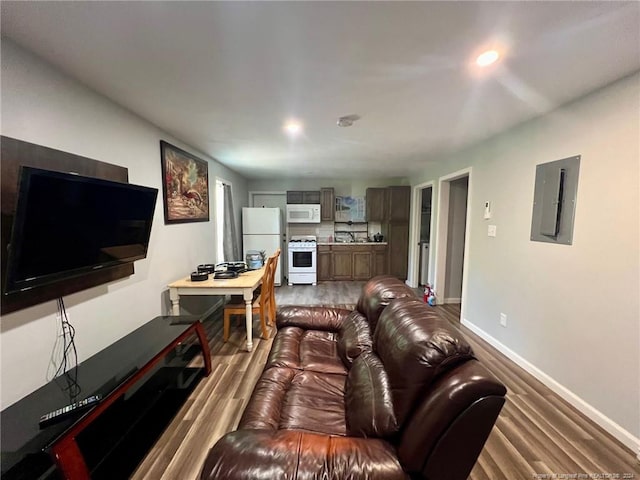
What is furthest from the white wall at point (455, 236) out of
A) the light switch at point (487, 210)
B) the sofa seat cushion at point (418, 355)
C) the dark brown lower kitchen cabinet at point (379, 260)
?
the sofa seat cushion at point (418, 355)

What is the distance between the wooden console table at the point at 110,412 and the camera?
110 centimetres

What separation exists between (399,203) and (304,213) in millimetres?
2068

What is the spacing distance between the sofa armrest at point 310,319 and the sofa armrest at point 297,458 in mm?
1268

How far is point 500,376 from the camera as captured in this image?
2352 mm

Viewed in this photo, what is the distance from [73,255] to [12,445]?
2.88 feet

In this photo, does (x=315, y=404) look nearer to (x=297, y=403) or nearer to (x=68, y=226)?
(x=297, y=403)

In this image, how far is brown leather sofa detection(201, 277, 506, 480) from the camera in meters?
0.87

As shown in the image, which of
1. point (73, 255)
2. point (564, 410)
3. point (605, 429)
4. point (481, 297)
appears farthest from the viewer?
point (481, 297)

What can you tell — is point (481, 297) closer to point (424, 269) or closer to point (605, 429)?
point (605, 429)

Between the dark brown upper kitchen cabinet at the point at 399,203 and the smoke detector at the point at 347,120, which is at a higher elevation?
the smoke detector at the point at 347,120

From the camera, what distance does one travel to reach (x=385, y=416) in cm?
108

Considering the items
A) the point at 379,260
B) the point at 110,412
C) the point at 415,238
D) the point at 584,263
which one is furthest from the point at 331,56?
the point at 379,260

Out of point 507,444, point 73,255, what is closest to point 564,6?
point 507,444

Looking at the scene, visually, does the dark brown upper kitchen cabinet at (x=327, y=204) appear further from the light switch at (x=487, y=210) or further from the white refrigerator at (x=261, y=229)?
the light switch at (x=487, y=210)
